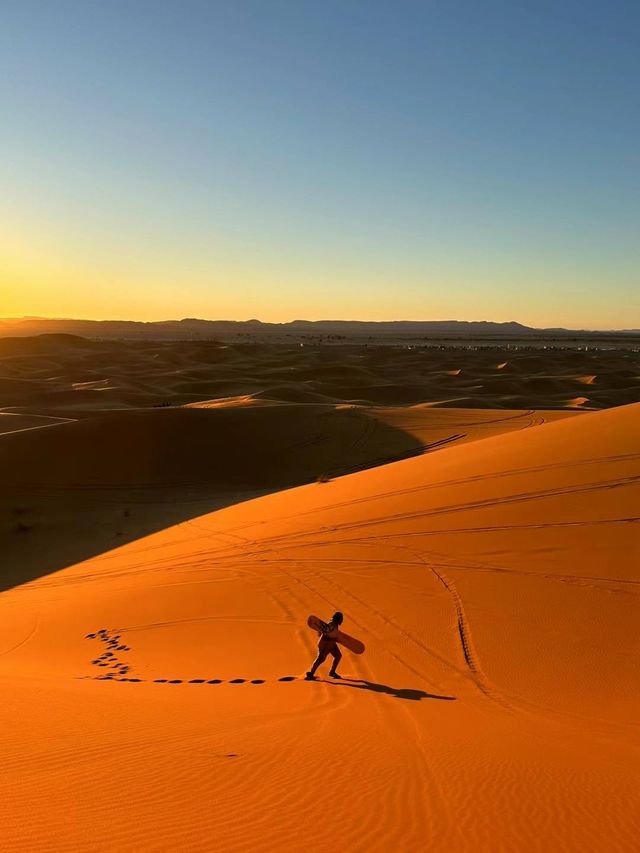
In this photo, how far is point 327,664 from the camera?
820cm

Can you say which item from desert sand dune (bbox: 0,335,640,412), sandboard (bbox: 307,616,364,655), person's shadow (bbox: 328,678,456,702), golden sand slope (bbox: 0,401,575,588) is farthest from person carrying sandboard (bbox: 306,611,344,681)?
desert sand dune (bbox: 0,335,640,412)

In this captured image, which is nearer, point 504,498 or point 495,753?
point 495,753

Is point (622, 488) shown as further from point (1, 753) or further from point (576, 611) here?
point (1, 753)

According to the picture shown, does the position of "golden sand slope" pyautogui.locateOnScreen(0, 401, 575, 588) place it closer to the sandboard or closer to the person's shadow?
the sandboard

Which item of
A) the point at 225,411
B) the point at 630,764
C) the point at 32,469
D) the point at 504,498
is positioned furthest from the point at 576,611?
the point at 225,411

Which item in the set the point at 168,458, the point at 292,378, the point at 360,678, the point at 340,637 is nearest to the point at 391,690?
the point at 360,678

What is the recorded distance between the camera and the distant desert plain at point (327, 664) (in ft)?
13.8

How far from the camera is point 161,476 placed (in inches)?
918

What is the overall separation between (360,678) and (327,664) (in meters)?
0.63

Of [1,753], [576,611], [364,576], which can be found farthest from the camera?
[364,576]

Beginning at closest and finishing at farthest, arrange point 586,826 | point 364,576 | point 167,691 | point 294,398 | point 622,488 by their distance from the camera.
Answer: point 586,826, point 167,691, point 364,576, point 622,488, point 294,398

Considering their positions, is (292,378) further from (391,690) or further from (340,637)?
(391,690)

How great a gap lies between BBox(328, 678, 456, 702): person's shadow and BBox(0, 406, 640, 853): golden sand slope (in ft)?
0.13

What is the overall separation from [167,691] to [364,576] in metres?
4.08
